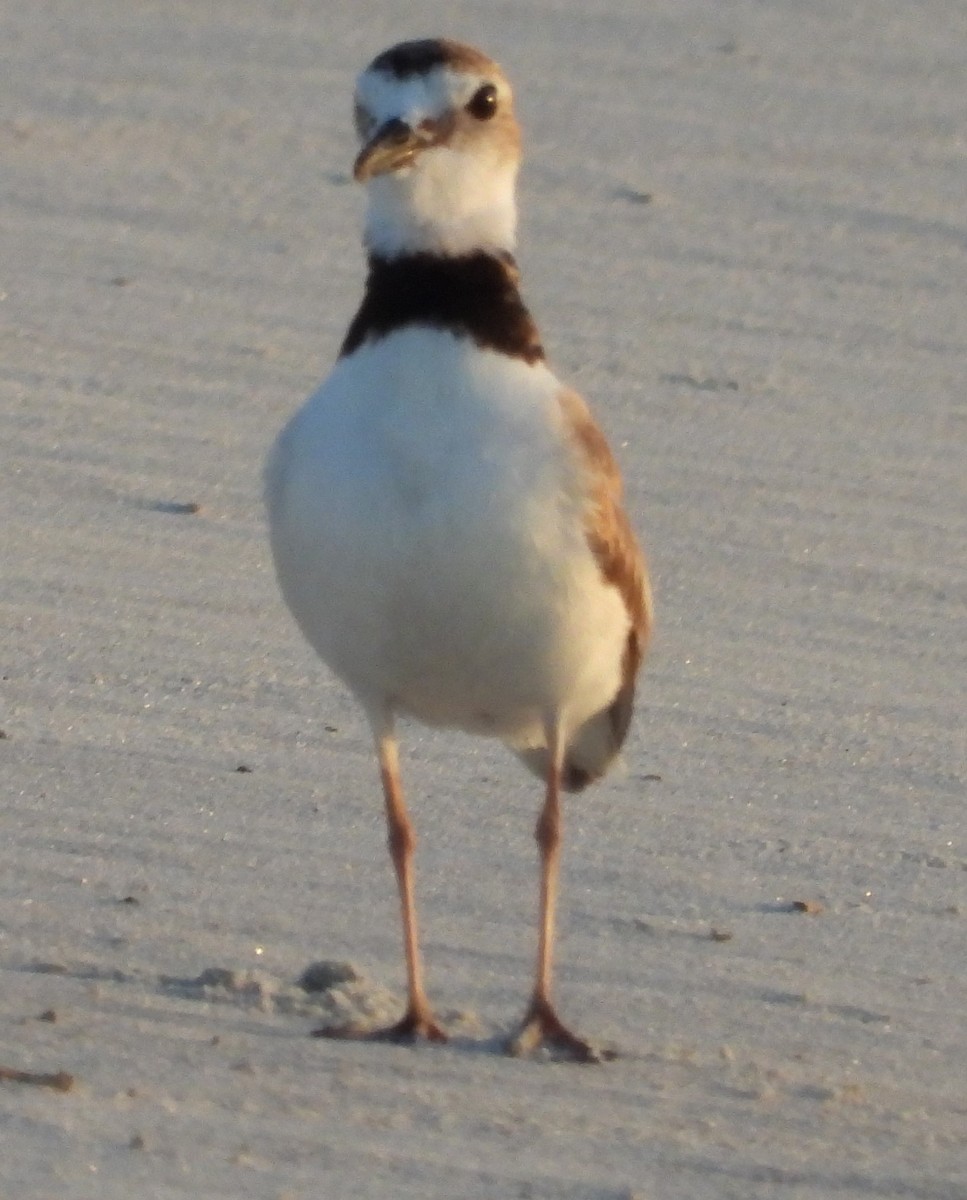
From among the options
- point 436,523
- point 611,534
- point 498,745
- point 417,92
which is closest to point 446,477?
point 436,523

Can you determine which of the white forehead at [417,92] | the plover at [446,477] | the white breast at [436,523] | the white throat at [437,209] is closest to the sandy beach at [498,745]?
the plover at [446,477]

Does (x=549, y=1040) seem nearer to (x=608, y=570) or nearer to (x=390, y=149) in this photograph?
(x=608, y=570)

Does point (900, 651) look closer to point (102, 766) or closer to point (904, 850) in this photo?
point (904, 850)

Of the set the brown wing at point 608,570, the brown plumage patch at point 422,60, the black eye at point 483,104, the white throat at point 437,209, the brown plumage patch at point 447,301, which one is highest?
the brown plumage patch at point 422,60

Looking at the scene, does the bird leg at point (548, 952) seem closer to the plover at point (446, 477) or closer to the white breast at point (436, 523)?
the plover at point (446, 477)

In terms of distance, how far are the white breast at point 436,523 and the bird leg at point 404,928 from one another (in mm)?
324

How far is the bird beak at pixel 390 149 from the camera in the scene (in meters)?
5.84

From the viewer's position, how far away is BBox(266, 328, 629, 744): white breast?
5.77 m

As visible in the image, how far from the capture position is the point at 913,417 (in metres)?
10.3

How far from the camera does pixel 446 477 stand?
5754 mm

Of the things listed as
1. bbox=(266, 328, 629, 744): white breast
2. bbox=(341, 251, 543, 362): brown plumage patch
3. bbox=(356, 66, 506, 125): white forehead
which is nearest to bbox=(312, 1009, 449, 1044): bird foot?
bbox=(266, 328, 629, 744): white breast

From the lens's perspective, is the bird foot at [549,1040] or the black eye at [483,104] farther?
the black eye at [483,104]

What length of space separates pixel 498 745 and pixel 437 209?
2.15 m

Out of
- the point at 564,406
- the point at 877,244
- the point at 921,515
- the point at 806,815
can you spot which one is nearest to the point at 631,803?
the point at 806,815
